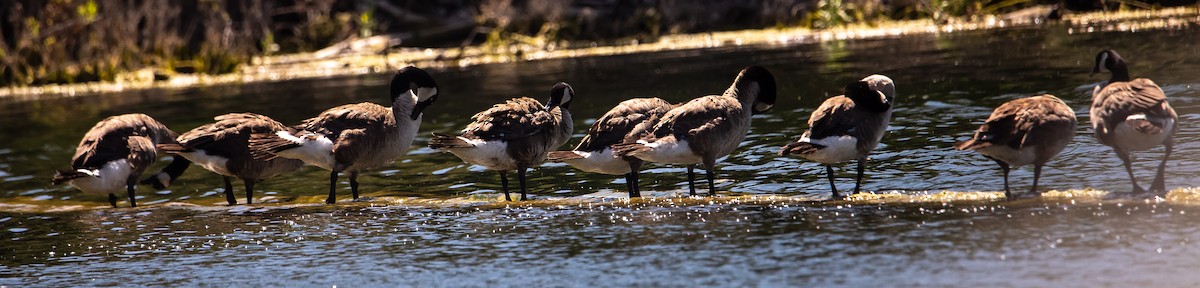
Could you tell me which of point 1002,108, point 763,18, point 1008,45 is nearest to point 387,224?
point 1002,108

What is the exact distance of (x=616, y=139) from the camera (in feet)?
40.6

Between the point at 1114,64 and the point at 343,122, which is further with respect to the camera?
the point at 343,122

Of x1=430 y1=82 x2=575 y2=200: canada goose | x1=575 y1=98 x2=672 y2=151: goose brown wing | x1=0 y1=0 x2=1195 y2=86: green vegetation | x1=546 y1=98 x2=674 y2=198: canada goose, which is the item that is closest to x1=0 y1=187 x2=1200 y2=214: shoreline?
x1=546 y1=98 x2=674 y2=198: canada goose

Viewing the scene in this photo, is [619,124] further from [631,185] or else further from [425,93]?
[425,93]

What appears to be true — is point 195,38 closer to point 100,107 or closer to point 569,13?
point 569,13

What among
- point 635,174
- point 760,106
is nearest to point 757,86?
point 760,106

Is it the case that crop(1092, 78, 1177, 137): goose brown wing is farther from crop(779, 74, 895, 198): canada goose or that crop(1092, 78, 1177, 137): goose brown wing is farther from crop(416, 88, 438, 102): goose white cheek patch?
crop(416, 88, 438, 102): goose white cheek patch

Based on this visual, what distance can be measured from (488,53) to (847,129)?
27.3 meters

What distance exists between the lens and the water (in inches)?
346

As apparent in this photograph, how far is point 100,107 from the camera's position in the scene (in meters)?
28.8

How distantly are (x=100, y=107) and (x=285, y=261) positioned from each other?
2040 cm

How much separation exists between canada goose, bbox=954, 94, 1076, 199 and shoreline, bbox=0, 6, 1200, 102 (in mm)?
21469

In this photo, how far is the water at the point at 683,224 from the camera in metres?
8.80

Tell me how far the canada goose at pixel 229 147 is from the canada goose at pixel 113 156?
17.2 inches
